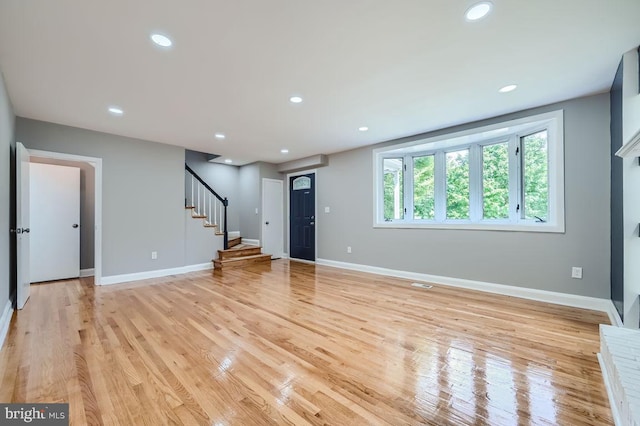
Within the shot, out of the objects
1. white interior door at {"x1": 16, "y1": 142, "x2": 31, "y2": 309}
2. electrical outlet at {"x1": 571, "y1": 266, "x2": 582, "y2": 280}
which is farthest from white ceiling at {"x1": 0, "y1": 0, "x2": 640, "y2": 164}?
electrical outlet at {"x1": 571, "y1": 266, "x2": 582, "y2": 280}

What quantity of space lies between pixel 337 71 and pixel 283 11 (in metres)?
0.87

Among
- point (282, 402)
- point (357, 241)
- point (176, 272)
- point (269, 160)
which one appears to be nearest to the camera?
point (282, 402)

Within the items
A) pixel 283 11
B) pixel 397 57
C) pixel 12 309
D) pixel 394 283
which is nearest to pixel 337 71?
pixel 397 57

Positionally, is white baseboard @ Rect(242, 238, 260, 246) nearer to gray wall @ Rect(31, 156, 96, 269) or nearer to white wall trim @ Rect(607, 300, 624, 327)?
gray wall @ Rect(31, 156, 96, 269)

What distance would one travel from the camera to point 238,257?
6.04m

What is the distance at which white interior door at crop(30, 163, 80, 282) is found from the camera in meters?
4.50

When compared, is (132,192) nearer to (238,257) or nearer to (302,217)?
(238,257)

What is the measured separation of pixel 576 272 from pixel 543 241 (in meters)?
0.46

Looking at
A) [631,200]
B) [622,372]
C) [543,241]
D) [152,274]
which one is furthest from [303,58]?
[152,274]

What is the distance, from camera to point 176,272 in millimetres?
5203

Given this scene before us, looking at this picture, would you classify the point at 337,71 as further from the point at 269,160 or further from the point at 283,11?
the point at 269,160

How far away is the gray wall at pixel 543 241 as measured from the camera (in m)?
3.11

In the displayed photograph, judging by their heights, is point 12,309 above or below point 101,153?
below

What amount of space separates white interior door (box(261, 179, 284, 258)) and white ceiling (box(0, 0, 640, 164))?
309 centimetres
